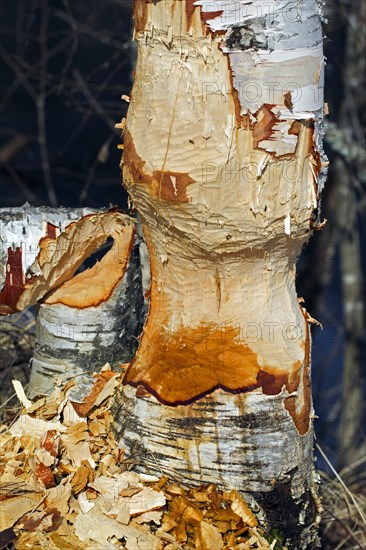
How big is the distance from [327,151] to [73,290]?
104 inches

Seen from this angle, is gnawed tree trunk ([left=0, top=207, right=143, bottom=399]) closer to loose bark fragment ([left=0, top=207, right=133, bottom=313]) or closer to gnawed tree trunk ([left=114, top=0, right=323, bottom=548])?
loose bark fragment ([left=0, top=207, right=133, bottom=313])

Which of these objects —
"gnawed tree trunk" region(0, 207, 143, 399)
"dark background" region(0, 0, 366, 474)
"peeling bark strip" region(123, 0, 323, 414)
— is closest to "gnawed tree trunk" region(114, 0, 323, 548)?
"peeling bark strip" region(123, 0, 323, 414)

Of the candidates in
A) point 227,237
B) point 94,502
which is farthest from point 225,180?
point 94,502

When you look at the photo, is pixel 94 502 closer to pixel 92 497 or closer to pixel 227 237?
pixel 92 497

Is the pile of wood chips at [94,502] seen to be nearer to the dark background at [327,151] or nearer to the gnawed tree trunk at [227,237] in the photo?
the gnawed tree trunk at [227,237]

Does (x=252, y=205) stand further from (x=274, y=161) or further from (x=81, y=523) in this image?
(x=81, y=523)

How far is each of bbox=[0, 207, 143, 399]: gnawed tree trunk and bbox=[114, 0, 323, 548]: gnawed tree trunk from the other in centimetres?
23

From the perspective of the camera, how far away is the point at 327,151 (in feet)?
14.3

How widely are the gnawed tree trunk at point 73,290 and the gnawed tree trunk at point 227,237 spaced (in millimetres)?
226

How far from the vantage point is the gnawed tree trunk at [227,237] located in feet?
5.24

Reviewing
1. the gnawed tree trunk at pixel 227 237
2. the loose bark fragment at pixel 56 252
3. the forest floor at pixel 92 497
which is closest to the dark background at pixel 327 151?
the loose bark fragment at pixel 56 252

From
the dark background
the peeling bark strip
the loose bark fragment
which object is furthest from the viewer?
the dark background

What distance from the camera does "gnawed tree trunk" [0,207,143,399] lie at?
1.97m

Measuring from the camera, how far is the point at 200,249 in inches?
68.3
